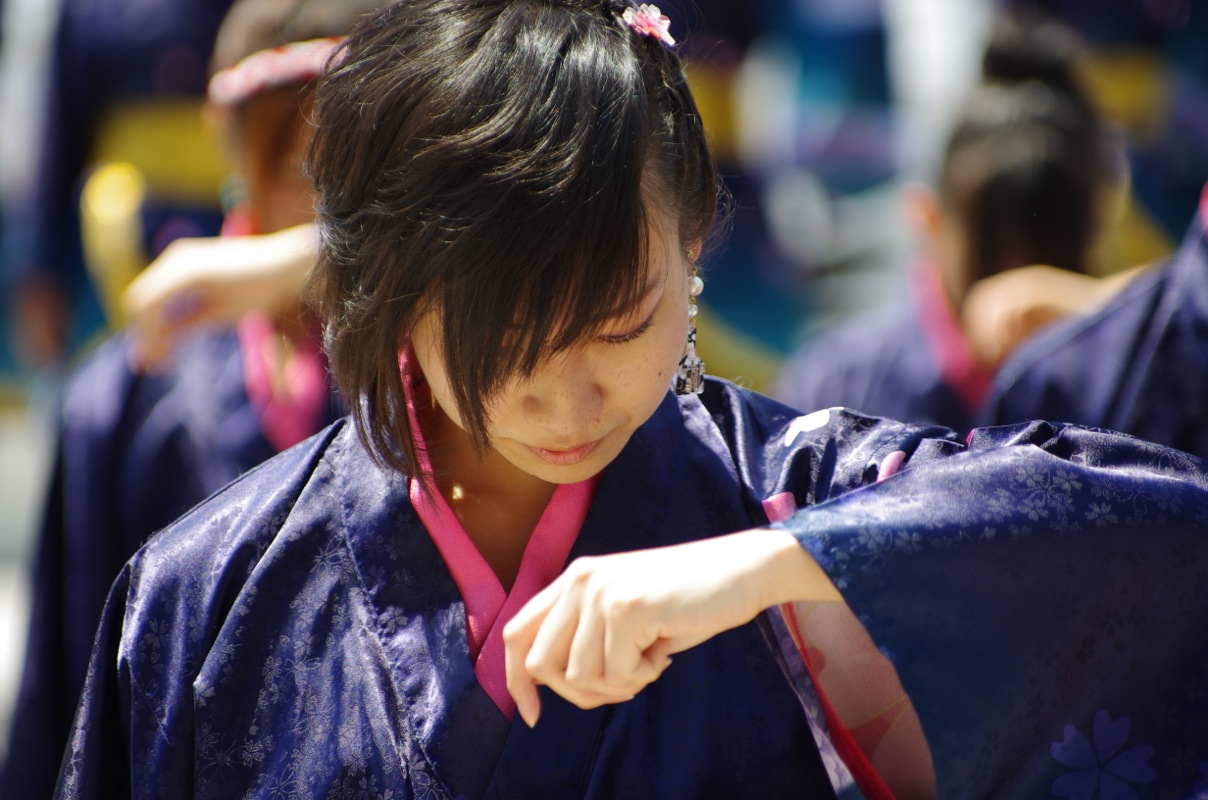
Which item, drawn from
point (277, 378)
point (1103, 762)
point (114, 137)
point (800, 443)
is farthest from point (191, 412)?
point (114, 137)

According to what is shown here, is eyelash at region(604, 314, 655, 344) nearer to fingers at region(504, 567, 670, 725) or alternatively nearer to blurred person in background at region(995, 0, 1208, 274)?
fingers at region(504, 567, 670, 725)

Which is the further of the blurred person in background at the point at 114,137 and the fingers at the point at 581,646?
the blurred person in background at the point at 114,137

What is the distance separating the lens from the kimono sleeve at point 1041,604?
1039mm

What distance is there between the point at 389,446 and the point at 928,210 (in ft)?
5.52

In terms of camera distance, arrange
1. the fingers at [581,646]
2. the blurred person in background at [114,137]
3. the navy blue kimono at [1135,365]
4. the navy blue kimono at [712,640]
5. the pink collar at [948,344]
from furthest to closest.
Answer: the blurred person in background at [114,137]
the pink collar at [948,344]
the navy blue kimono at [1135,365]
the navy blue kimono at [712,640]
the fingers at [581,646]

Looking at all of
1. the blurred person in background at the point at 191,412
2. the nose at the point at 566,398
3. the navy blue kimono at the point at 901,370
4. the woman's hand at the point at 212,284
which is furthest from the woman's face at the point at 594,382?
the navy blue kimono at the point at 901,370

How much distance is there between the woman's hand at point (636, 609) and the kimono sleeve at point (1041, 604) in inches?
1.8

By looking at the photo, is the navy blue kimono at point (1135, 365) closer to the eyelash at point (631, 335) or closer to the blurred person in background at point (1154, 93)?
the eyelash at point (631, 335)

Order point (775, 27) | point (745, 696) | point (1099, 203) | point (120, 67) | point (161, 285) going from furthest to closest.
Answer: point (775, 27) → point (120, 67) → point (1099, 203) → point (161, 285) → point (745, 696)

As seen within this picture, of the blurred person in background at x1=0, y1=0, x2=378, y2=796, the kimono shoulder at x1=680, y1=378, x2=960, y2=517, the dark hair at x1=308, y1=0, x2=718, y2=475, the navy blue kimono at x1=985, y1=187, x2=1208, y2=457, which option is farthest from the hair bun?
the dark hair at x1=308, y1=0, x2=718, y2=475

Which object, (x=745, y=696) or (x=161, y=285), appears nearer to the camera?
(x=745, y=696)

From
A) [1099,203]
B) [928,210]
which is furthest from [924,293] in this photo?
[1099,203]

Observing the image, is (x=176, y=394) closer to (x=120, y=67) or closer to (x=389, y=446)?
(x=389, y=446)

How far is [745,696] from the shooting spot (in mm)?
1169
